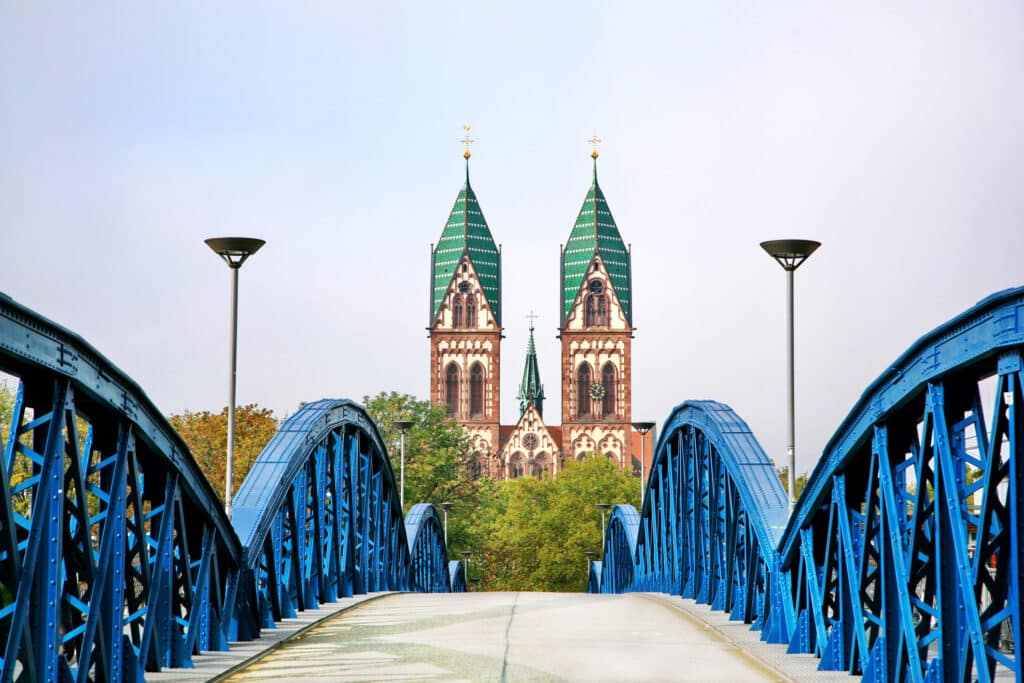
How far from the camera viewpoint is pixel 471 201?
143 m

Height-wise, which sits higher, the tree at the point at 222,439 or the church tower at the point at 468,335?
the church tower at the point at 468,335

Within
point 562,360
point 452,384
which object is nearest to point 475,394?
point 452,384

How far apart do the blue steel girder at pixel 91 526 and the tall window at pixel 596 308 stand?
12535cm

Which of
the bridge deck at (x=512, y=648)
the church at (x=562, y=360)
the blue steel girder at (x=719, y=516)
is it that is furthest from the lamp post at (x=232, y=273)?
the church at (x=562, y=360)

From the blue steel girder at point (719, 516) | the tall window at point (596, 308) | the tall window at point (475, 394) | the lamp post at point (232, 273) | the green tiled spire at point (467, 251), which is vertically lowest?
the blue steel girder at point (719, 516)

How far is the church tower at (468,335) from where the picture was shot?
13725cm

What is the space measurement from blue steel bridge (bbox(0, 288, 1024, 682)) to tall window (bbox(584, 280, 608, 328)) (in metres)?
120

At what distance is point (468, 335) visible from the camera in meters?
138

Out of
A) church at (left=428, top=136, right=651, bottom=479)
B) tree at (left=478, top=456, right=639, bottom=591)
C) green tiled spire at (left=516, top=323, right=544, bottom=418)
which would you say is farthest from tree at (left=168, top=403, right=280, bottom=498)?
green tiled spire at (left=516, top=323, right=544, bottom=418)

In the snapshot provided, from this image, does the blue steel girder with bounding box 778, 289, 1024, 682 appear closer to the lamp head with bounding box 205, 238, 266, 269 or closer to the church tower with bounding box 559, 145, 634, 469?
the lamp head with bounding box 205, 238, 266, 269

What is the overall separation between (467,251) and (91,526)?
431ft

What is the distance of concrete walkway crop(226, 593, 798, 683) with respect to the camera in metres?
11.8

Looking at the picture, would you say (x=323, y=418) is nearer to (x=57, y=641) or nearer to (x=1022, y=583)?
(x=57, y=641)

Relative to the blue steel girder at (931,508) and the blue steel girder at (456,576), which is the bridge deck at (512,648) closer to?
the blue steel girder at (931,508)
